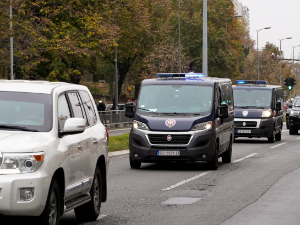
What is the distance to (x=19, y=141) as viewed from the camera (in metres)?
6.85

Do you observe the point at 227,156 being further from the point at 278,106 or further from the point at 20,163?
the point at 20,163

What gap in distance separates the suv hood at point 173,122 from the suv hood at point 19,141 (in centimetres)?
882

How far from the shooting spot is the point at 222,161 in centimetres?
1903

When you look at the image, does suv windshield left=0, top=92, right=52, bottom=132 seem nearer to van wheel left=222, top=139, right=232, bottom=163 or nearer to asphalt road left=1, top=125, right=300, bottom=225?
asphalt road left=1, top=125, right=300, bottom=225

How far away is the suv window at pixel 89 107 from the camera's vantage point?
30.3 feet

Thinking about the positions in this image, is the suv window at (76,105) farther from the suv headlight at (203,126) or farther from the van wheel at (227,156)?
the van wheel at (227,156)

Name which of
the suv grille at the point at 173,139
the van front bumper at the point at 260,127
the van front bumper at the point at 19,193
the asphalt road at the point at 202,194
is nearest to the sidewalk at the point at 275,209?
the asphalt road at the point at 202,194

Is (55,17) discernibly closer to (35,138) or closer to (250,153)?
(250,153)

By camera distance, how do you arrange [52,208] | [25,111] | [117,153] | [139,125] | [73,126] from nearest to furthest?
[52,208], [73,126], [25,111], [139,125], [117,153]

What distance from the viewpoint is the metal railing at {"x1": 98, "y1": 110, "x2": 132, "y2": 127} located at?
4357 centimetres

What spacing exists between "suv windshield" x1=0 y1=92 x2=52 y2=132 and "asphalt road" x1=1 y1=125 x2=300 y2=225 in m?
1.82

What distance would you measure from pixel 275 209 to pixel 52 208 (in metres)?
3.95

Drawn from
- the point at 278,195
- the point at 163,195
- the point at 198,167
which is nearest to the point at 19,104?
the point at 163,195

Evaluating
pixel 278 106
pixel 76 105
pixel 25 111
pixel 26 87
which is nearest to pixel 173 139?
pixel 76 105
